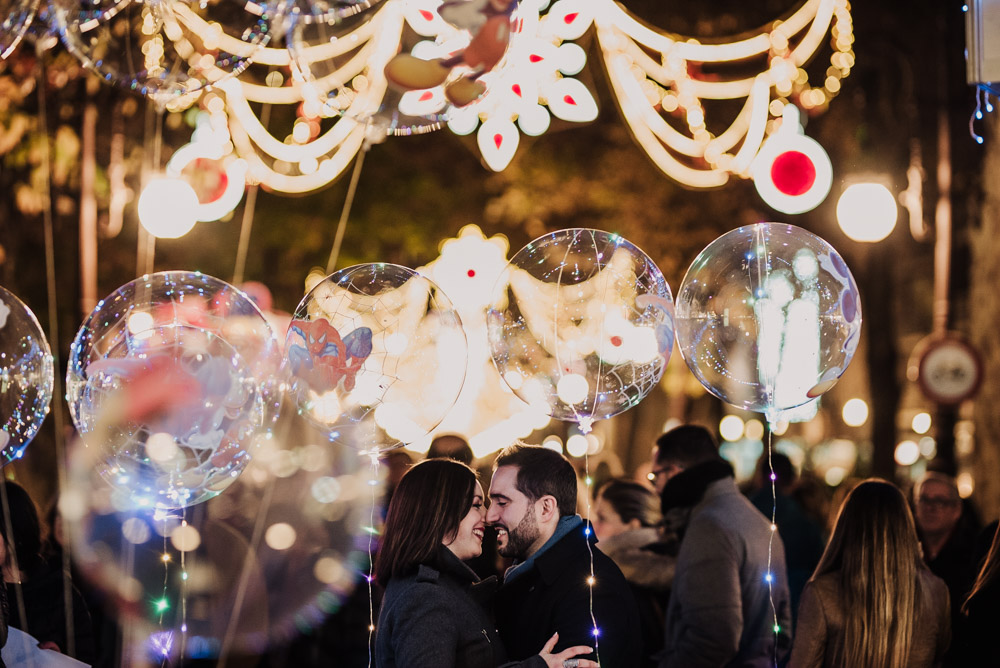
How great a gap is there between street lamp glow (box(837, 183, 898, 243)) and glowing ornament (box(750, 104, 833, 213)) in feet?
3.15

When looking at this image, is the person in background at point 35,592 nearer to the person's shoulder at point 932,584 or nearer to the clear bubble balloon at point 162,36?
the clear bubble balloon at point 162,36

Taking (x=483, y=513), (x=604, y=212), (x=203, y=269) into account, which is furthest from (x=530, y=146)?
(x=483, y=513)

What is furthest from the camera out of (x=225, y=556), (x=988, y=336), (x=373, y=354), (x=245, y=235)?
(x=988, y=336)

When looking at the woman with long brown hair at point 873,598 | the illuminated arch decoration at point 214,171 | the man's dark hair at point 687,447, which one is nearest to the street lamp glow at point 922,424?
the illuminated arch decoration at point 214,171

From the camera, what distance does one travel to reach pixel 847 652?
4121 millimetres

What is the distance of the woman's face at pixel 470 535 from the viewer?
383 cm

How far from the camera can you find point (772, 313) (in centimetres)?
417


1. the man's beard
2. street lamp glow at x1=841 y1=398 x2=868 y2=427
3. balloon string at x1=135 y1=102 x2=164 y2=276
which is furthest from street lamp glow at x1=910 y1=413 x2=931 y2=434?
the man's beard

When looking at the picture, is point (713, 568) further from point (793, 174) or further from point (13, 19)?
point (13, 19)

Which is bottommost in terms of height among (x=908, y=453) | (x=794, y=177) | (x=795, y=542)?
(x=908, y=453)

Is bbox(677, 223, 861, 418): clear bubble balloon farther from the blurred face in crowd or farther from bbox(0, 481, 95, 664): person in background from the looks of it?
bbox(0, 481, 95, 664): person in background

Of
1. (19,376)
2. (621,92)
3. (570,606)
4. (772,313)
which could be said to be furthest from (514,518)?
(621,92)

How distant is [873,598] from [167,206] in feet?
18.3

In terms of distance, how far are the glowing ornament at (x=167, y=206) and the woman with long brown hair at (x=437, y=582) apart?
4554mm
